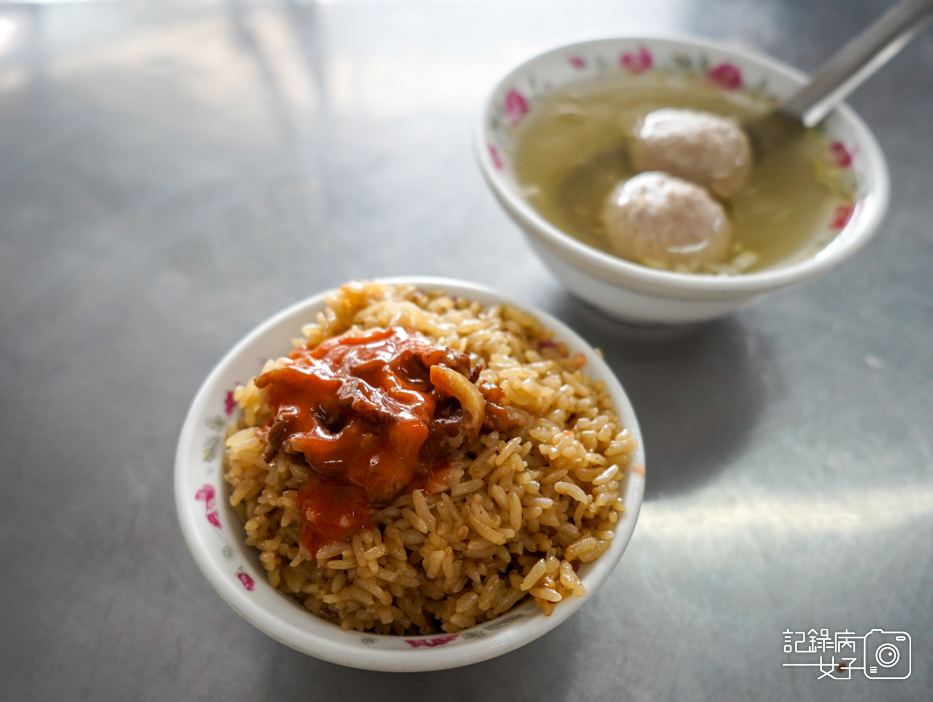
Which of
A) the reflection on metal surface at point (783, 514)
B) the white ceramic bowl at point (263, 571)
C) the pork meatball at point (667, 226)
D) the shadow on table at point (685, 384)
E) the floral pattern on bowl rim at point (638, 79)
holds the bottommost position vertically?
the reflection on metal surface at point (783, 514)

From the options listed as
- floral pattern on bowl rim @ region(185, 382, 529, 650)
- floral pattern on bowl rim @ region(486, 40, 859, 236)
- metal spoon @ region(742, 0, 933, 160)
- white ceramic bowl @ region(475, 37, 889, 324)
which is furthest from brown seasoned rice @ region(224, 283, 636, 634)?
metal spoon @ region(742, 0, 933, 160)

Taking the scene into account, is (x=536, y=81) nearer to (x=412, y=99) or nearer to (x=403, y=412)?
(x=412, y=99)

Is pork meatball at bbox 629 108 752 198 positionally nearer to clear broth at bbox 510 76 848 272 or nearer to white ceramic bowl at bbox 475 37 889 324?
clear broth at bbox 510 76 848 272

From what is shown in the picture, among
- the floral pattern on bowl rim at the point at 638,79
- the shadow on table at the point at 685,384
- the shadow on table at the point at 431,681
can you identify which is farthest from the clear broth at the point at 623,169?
the shadow on table at the point at 431,681

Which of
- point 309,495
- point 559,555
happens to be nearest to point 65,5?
point 309,495

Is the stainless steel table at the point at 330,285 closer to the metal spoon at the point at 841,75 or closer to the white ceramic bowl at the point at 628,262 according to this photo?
the white ceramic bowl at the point at 628,262

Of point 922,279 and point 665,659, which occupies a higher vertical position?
point 922,279
